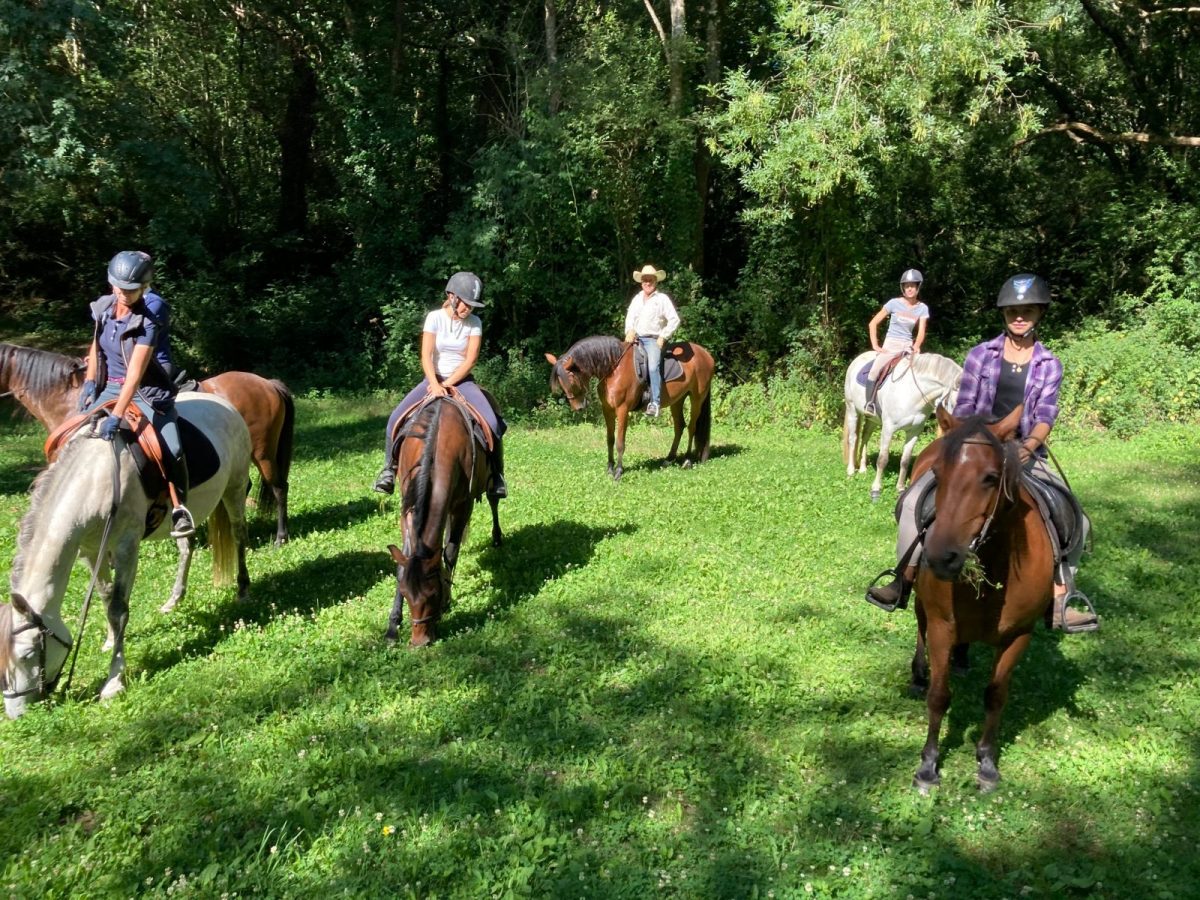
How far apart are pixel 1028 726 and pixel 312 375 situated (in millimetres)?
17788

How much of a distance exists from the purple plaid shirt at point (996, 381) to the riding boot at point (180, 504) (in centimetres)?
541

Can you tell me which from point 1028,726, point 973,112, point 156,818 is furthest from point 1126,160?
point 156,818

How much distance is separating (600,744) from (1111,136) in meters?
20.5

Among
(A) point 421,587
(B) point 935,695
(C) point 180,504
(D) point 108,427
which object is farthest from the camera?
(C) point 180,504

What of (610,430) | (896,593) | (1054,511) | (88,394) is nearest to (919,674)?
(896,593)

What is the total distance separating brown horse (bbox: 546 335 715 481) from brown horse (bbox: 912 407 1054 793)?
717 centimetres

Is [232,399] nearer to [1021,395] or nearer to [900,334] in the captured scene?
[1021,395]

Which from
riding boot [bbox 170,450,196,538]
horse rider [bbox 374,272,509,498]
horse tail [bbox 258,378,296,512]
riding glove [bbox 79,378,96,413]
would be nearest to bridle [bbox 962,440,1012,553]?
horse rider [bbox 374,272,509,498]

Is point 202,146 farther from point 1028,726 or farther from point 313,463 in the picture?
point 1028,726

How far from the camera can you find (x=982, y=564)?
441cm

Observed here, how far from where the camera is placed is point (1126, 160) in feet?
67.5

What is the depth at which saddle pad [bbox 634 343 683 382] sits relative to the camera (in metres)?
12.2

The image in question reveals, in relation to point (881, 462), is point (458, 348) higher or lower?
higher

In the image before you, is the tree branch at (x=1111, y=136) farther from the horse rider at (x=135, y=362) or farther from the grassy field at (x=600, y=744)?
the horse rider at (x=135, y=362)
